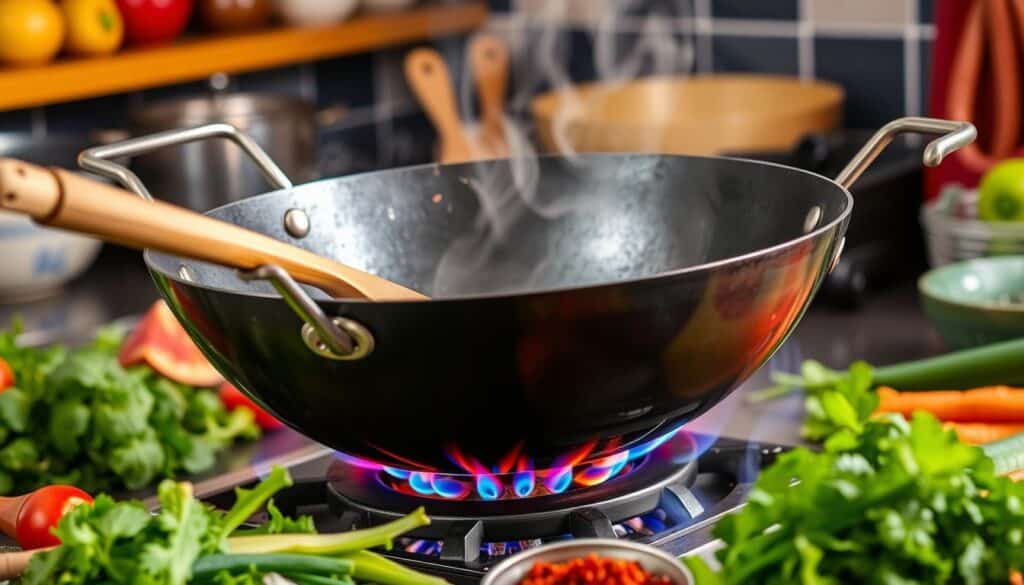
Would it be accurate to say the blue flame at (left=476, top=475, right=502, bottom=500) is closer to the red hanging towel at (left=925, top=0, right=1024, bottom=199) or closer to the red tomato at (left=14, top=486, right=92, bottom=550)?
the red tomato at (left=14, top=486, right=92, bottom=550)

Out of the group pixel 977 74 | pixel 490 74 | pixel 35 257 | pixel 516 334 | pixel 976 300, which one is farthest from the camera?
→ pixel 490 74

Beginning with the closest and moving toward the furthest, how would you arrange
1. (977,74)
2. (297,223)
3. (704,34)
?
(297,223)
(977,74)
(704,34)

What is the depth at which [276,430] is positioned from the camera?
1294 millimetres

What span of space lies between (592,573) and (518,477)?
0.21m

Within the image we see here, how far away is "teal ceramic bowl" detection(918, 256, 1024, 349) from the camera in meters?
1.33

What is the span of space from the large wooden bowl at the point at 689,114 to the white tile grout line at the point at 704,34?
0.14 feet

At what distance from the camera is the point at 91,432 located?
1.13 m

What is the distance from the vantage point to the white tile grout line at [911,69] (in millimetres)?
2225

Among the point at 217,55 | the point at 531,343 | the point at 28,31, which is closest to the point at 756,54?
the point at 217,55

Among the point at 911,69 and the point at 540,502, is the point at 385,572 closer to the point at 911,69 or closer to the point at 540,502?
the point at 540,502

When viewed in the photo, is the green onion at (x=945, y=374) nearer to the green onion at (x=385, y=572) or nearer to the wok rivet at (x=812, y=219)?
the wok rivet at (x=812, y=219)

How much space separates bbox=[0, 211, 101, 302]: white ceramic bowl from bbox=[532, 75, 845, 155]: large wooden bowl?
65 cm

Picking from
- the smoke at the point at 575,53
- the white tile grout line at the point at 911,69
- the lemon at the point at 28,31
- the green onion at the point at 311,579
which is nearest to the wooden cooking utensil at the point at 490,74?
the smoke at the point at 575,53

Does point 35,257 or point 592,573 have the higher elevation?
point 592,573
